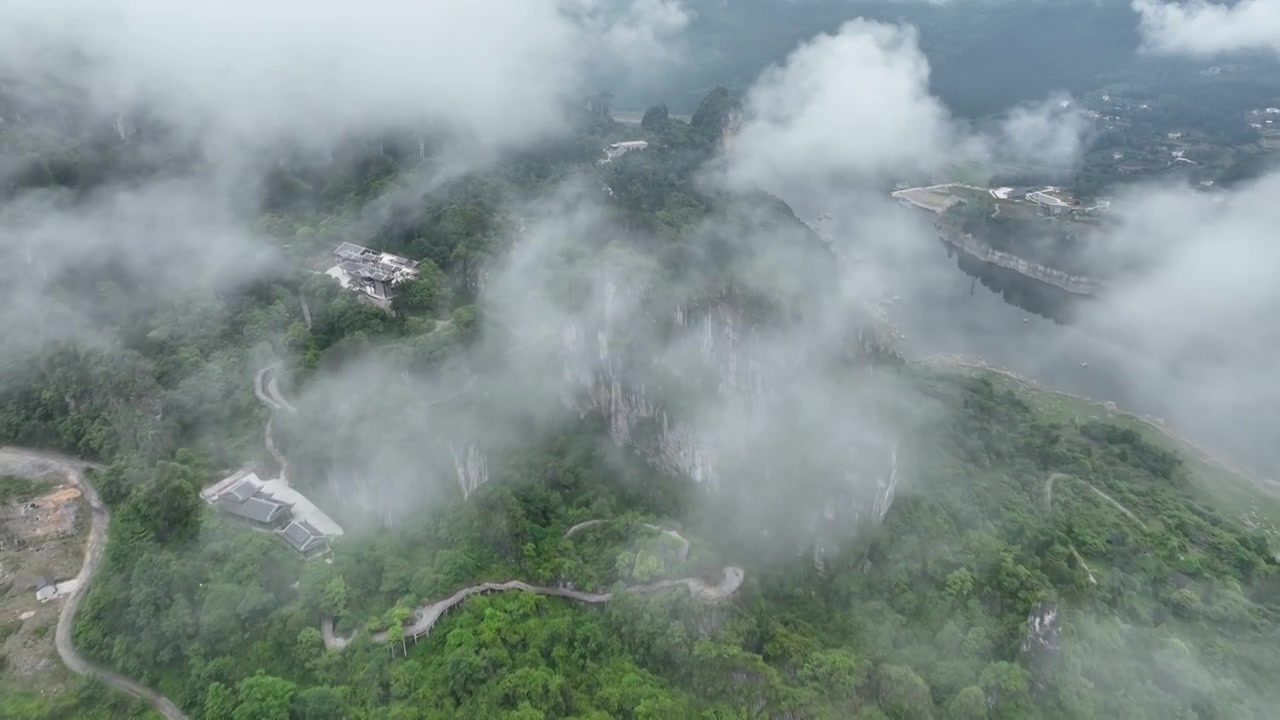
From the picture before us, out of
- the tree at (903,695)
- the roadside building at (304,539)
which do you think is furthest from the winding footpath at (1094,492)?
the roadside building at (304,539)

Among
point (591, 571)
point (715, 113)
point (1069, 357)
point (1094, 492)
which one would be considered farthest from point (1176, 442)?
point (715, 113)

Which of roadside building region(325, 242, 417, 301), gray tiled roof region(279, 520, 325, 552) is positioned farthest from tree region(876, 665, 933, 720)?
roadside building region(325, 242, 417, 301)

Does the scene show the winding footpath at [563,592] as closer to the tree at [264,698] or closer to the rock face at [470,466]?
the tree at [264,698]

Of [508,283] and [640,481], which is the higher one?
[508,283]

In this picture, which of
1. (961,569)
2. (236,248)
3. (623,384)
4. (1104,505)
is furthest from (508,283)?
(1104,505)

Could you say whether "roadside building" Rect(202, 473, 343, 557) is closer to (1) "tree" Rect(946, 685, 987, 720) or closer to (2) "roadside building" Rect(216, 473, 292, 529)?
(2) "roadside building" Rect(216, 473, 292, 529)

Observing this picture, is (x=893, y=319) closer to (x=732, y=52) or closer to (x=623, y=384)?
(x=623, y=384)

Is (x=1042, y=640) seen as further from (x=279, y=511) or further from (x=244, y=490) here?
(x=244, y=490)
